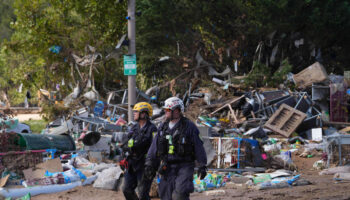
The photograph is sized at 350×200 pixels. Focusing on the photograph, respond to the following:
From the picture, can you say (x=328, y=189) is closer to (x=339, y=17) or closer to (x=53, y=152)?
(x=53, y=152)

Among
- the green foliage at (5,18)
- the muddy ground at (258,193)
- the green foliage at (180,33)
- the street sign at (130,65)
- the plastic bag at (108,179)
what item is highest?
the green foliage at (5,18)

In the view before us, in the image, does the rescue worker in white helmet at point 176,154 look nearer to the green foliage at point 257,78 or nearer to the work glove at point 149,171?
the work glove at point 149,171

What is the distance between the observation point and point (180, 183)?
5.58 m

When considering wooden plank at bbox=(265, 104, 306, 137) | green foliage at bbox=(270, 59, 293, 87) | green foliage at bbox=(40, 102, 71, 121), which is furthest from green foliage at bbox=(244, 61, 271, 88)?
green foliage at bbox=(40, 102, 71, 121)

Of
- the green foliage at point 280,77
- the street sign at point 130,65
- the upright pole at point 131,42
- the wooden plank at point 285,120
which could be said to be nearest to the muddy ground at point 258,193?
the upright pole at point 131,42

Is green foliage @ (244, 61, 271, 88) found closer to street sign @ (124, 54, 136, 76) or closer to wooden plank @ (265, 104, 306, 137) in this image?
wooden plank @ (265, 104, 306, 137)

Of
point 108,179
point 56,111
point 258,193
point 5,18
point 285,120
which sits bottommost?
point 258,193

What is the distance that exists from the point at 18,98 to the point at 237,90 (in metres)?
31.7

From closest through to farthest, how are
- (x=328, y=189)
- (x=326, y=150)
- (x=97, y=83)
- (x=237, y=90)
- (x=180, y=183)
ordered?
(x=180, y=183), (x=328, y=189), (x=326, y=150), (x=237, y=90), (x=97, y=83)

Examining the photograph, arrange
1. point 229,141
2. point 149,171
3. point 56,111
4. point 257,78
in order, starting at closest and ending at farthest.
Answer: point 149,171, point 229,141, point 257,78, point 56,111

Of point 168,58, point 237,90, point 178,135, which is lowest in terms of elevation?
point 178,135

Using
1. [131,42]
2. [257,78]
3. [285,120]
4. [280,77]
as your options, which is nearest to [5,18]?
[257,78]

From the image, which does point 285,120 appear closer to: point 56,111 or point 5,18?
point 56,111

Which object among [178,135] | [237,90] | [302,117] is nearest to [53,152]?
[178,135]
